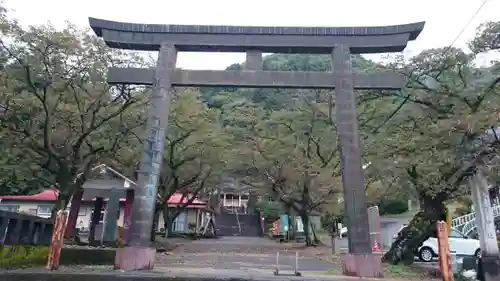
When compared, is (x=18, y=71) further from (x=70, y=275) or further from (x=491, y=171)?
(x=491, y=171)

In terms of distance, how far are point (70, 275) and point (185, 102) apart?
42.9 feet

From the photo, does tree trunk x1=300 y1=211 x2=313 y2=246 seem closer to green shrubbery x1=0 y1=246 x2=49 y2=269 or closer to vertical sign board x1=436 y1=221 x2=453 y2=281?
vertical sign board x1=436 y1=221 x2=453 y2=281

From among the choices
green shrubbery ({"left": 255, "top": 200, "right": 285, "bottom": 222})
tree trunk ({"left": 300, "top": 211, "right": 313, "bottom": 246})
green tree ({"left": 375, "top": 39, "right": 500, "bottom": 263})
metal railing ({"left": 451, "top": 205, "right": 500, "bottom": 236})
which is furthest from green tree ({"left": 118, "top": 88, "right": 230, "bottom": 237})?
metal railing ({"left": 451, "top": 205, "right": 500, "bottom": 236})

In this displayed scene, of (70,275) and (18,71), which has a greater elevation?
(18,71)

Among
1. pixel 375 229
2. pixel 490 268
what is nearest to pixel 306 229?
pixel 490 268

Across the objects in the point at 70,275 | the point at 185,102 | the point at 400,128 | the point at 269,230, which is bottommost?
the point at 70,275

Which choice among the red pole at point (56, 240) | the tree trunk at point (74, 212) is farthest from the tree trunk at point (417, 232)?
the tree trunk at point (74, 212)

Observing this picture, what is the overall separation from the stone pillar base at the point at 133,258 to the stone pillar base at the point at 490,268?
9.87m

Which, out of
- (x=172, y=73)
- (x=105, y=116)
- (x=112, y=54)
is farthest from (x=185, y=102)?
(x=172, y=73)

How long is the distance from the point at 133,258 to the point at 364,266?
5.07 meters

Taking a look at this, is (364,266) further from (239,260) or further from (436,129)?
(239,260)

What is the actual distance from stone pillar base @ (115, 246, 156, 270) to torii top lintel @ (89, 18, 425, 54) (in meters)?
5.29

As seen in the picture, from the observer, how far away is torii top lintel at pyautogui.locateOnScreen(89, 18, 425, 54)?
10.7m

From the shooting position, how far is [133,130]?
58.4 feet
